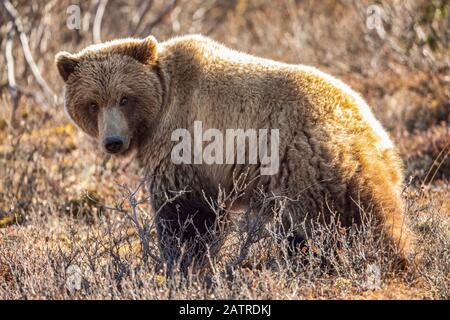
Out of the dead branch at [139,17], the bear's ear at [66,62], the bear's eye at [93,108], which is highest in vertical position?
the dead branch at [139,17]

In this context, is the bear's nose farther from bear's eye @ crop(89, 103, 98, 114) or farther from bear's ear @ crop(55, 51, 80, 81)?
bear's ear @ crop(55, 51, 80, 81)

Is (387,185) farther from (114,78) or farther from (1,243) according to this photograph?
(1,243)

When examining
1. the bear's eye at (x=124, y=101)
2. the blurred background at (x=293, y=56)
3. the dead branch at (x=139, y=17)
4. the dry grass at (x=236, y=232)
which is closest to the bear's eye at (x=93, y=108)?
the bear's eye at (x=124, y=101)

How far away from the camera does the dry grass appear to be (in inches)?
186

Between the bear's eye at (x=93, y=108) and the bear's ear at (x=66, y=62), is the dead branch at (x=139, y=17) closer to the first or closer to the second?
the bear's ear at (x=66, y=62)

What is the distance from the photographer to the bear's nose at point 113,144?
18.2ft

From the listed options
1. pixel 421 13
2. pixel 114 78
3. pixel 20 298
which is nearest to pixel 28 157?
pixel 114 78

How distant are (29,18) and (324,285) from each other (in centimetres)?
1045

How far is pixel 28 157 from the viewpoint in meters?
8.57

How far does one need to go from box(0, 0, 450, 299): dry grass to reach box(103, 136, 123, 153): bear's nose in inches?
13.6

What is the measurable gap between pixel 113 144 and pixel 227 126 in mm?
911

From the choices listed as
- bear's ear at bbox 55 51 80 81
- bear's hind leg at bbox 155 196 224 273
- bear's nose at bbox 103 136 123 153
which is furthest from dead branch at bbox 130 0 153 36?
bear's hind leg at bbox 155 196 224 273

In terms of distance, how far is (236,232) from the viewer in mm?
5371
